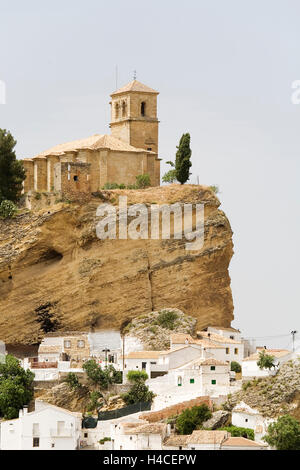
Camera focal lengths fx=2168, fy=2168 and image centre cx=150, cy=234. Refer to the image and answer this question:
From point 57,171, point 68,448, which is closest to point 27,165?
point 57,171

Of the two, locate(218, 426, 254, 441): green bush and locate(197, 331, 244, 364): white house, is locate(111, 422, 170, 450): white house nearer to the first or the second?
locate(218, 426, 254, 441): green bush

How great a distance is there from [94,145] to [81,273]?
6.35 m

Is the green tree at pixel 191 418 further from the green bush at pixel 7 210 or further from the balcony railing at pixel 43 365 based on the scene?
the green bush at pixel 7 210

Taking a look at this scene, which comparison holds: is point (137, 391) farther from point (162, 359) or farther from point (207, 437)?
point (207, 437)

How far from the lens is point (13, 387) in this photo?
3356 inches

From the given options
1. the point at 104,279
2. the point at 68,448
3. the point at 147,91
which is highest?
the point at 147,91

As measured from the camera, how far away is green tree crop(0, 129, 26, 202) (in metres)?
91.7

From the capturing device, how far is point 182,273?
92.3 metres

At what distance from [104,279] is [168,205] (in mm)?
4234

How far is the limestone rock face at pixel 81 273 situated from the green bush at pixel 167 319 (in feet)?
3.46

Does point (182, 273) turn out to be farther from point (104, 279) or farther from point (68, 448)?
point (68, 448)

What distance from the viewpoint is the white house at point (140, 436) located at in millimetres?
79875

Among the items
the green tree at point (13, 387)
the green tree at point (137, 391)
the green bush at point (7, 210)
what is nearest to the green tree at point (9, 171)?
the green bush at point (7, 210)

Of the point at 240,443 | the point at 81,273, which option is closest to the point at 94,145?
the point at 81,273
